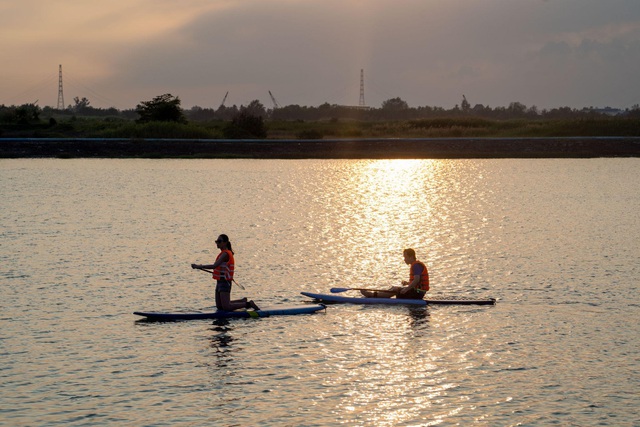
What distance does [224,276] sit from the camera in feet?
89.6

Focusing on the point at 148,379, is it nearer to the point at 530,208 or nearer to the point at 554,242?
the point at 554,242

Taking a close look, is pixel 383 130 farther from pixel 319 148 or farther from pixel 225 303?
pixel 225 303

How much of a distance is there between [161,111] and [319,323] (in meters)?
123

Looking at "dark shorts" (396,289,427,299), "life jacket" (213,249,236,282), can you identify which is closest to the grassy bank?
"dark shorts" (396,289,427,299)

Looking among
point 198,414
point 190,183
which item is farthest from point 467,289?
point 190,183

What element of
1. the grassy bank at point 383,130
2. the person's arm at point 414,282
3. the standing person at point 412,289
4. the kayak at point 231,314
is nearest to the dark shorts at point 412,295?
the standing person at point 412,289

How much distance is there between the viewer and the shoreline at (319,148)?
126750mm

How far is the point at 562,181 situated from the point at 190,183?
3543 cm

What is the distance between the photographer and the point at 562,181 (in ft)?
298

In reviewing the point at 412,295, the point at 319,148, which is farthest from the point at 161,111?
the point at 412,295

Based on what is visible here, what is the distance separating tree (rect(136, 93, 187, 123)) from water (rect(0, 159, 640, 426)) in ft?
269

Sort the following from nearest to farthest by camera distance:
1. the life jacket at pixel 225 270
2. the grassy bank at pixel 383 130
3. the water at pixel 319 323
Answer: the water at pixel 319 323 < the life jacket at pixel 225 270 < the grassy bank at pixel 383 130

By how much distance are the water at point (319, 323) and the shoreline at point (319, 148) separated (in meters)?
62.4

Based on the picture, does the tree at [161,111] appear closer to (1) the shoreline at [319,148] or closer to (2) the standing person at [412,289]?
(1) the shoreline at [319,148]
